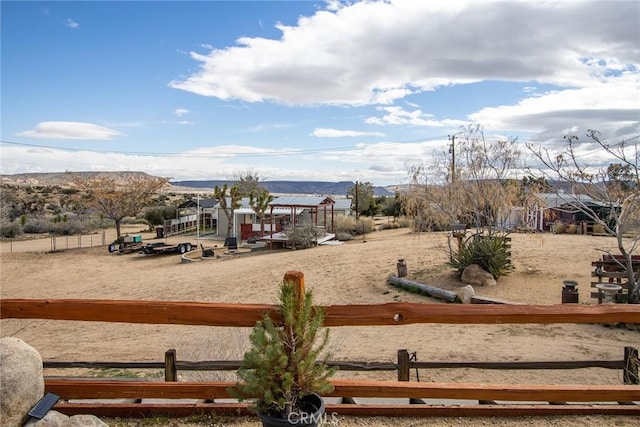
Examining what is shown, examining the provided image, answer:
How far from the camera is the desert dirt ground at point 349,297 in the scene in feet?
20.1

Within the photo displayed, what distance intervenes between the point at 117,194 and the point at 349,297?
24.5 meters

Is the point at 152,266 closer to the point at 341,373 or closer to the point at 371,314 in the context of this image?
the point at 341,373

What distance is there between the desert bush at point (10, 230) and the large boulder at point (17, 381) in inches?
1385

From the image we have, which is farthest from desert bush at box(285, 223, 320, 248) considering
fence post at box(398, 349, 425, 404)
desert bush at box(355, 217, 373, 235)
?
fence post at box(398, 349, 425, 404)

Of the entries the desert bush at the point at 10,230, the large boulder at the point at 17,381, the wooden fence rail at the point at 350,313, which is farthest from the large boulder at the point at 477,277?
the desert bush at the point at 10,230

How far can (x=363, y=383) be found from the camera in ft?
10.3

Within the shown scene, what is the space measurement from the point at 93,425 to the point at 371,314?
A: 1.90 m

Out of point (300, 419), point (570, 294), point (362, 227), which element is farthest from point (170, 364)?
point (362, 227)

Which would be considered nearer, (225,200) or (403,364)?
(403,364)

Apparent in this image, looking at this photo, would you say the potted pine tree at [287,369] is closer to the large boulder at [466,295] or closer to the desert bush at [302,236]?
the large boulder at [466,295]

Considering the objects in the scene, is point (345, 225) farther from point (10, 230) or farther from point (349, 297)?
point (10, 230)

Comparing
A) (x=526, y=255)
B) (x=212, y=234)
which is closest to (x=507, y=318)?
(x=526, y=255)

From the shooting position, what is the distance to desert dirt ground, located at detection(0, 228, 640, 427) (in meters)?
6.13

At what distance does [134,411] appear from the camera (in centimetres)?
328
